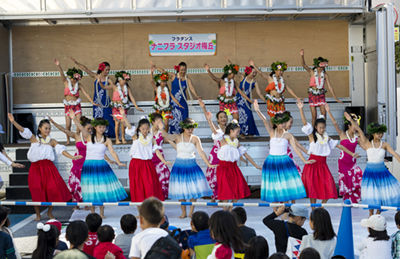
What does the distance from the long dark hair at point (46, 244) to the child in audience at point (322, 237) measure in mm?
1920

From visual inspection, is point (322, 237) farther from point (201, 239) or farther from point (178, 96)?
point (178, 96)

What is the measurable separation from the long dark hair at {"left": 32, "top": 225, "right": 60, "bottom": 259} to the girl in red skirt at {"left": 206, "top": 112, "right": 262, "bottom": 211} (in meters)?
3.89

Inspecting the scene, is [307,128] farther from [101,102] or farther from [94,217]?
[101,102]

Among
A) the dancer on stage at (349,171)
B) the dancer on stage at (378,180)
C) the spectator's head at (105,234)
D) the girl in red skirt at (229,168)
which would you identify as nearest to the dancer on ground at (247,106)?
the dancer on stage at (349,171)

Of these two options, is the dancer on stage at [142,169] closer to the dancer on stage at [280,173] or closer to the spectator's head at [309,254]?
the dancer on stage at [280,173]

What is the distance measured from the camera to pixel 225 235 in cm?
301

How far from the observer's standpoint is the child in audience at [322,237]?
344 cm

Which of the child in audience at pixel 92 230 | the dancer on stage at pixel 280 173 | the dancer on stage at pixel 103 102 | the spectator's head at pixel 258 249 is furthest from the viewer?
the dancer on stage at pixel 103 102

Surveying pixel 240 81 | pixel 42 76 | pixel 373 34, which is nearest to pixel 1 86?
pixel 42 76

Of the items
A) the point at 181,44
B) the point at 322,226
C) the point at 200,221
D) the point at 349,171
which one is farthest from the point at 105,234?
the point at 181,44

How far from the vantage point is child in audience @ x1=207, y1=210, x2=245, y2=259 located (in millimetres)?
3008

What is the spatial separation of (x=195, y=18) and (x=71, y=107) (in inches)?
144

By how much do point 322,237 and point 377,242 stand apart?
21.8 inches

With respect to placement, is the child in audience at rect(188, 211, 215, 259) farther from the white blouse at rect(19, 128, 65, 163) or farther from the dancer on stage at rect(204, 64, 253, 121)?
the dancer on stage at rect(204, 64, 253, 121)
